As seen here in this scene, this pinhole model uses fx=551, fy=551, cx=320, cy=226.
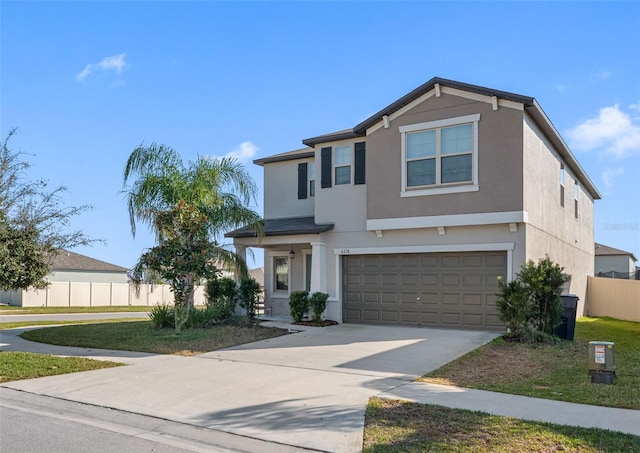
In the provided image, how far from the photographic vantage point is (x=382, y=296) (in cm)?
1741

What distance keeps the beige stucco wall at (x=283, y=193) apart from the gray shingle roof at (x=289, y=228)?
1.83 feet

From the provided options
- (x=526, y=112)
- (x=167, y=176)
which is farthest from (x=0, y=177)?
(x=526, y=112)

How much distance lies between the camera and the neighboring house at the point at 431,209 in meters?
15.4

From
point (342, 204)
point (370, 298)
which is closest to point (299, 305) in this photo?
point (370, 298)

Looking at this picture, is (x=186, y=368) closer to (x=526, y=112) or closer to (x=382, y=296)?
(x=382, y=296)

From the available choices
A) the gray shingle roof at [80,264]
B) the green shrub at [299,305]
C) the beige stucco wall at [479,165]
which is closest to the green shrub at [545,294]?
the beige stucco wall at [479,165]

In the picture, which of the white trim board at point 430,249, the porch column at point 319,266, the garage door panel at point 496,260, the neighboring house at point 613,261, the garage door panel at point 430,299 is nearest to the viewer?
the white trim board at point 430,249

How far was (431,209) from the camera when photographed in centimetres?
1628

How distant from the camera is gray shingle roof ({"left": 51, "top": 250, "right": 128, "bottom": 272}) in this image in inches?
1769

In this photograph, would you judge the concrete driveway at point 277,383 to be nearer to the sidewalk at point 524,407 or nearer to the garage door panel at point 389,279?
the sidewalk at point 524,407

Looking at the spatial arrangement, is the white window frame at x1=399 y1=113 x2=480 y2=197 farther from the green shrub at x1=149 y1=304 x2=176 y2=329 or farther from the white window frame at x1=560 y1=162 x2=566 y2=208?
the green shrub at x1=149 y1=304 x2=176 y2=329

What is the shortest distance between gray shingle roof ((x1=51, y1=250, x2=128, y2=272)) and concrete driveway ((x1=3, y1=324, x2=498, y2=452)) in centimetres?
3603

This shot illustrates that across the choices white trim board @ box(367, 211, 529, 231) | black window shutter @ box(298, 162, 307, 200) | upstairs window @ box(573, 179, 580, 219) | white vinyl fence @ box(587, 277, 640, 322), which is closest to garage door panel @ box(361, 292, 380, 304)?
white trim board @ box(367, 211, 529, 231)

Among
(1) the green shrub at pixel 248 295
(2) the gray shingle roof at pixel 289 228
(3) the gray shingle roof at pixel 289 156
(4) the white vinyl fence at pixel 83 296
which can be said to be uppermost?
(3) the gray shingle roof at pixel 289 156
